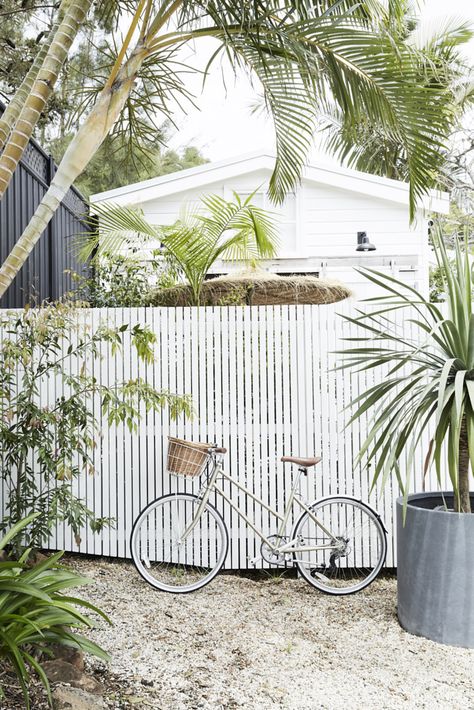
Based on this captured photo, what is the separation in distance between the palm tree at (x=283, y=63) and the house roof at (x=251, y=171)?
193 inches

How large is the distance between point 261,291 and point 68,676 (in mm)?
3639

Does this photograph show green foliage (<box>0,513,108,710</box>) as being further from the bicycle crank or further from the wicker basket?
the bicycle crank

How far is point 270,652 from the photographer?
3535mm

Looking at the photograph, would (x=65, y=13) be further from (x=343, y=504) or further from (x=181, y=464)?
(x=343, y=504)

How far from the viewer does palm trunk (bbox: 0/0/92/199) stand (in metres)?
3.06

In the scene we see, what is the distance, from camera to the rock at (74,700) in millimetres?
2557

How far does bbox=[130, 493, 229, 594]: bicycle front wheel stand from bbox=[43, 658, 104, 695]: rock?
64.5 inches

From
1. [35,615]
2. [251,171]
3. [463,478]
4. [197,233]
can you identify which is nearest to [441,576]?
[463,478]

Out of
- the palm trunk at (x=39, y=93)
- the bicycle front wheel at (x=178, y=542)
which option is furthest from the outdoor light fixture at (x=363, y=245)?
the palm trunk at (x=39, y=93)

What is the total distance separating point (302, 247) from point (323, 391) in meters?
4.93

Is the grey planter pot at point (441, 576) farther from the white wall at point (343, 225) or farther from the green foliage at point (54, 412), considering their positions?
the white wall at point (343, 225)

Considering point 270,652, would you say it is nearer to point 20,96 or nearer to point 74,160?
point 74,160

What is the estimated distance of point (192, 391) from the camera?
4930 millimetres

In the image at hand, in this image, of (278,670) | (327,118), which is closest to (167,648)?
(278,670)
